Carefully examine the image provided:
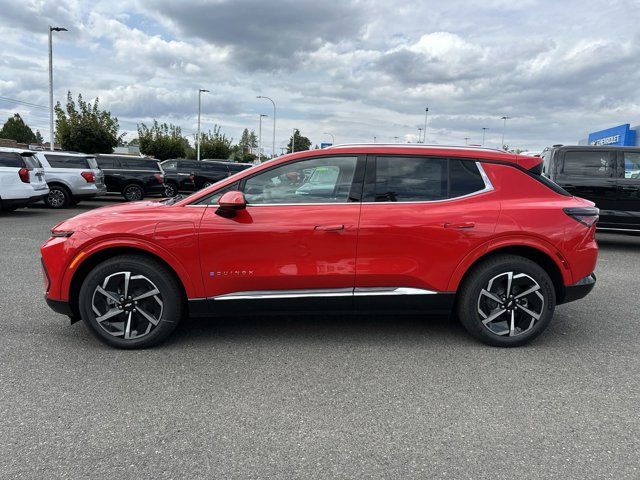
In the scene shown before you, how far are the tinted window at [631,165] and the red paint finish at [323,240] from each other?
5916mm

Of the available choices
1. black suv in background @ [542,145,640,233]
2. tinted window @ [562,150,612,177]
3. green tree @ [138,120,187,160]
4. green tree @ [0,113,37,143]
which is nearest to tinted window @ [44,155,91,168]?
black suv in background @ [542,145,640,233]

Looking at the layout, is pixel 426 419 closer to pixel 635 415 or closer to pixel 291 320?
pixel 635 415

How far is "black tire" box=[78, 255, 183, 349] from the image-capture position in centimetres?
375

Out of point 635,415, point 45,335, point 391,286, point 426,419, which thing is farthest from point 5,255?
point 635,415

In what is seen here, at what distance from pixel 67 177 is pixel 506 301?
13.9 meters

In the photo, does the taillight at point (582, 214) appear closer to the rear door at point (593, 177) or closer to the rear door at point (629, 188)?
the rear door at point (593, 177)

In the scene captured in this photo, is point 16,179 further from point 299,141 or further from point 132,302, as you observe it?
point 299,141

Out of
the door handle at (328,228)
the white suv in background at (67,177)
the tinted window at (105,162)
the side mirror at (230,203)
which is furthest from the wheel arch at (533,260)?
the tinted window at (105,162)

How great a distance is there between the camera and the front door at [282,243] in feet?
12.2

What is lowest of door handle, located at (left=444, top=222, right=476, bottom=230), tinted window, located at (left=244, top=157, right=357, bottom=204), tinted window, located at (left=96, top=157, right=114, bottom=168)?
door handle, located at (left=444, top=222, right=476, bottom=230)

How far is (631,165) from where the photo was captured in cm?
866

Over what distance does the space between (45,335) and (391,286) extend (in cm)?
306

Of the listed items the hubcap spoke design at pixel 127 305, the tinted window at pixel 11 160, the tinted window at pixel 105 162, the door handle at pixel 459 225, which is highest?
the tinted window at pixel 105 162

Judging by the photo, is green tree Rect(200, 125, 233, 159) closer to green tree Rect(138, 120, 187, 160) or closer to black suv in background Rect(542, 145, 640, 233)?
green tree Rect(138, 120, 187, 160)
